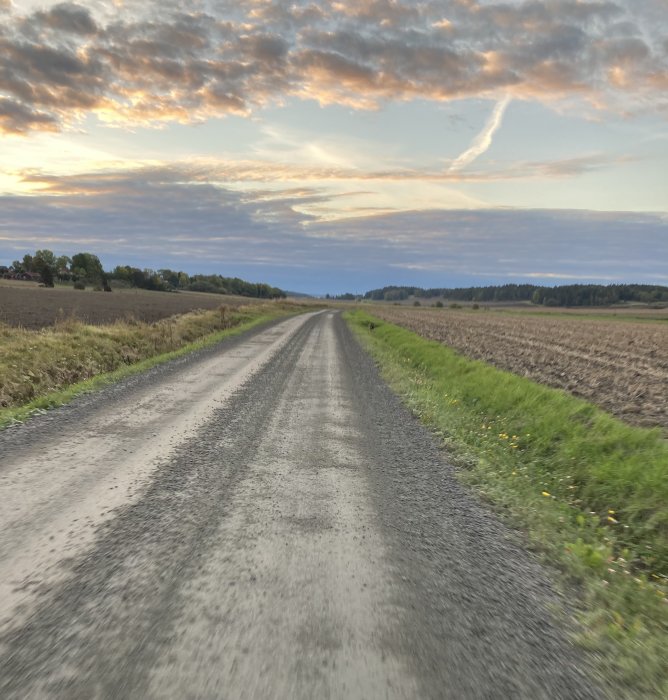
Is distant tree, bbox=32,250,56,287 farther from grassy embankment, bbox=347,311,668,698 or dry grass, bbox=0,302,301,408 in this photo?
grassy embankment, bbox=347,311,668,698

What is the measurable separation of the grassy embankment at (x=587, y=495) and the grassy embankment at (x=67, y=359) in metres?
8.00

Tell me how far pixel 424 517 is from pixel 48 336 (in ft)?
51.8

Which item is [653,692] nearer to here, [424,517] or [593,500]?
[424,517]

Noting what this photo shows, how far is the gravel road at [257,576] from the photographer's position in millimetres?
2660

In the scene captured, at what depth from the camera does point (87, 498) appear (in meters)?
5.05

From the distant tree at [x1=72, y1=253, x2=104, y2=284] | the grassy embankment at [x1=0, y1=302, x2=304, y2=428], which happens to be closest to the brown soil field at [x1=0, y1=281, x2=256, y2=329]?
the grassy embankment at [x1=0, y1=302, x2=304, y2=428]

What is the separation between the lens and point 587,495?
5867mm

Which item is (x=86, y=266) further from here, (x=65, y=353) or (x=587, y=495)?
(x=587, y=495)

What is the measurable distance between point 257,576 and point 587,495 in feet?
14.5

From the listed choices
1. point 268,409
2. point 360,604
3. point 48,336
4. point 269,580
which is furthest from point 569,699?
point 48,336

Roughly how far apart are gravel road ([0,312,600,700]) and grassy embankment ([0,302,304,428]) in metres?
2.69

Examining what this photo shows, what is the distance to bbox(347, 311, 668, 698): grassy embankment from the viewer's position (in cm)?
317

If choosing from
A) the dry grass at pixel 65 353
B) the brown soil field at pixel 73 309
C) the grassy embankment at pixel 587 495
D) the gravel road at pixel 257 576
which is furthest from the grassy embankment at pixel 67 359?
the grassy embankment at pixel 587 495

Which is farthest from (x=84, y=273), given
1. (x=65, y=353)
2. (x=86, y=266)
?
(x=65, y=353)
